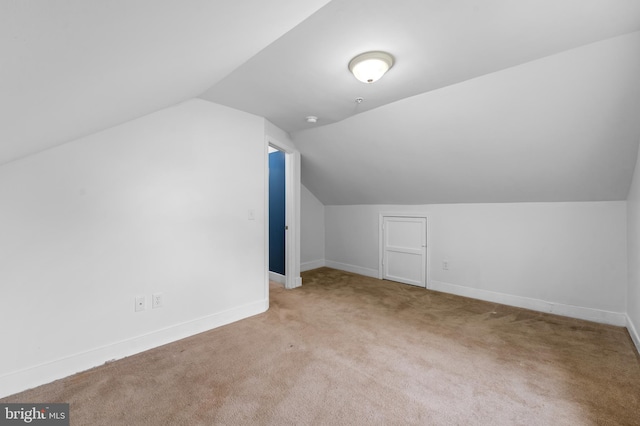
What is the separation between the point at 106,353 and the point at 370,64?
2795mm

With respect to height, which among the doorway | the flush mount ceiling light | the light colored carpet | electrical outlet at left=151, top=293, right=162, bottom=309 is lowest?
the light colored carpet

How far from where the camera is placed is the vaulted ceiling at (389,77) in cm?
87

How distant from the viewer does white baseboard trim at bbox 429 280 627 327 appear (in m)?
2.66

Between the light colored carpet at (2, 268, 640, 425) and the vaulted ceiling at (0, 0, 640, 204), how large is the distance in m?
1.48

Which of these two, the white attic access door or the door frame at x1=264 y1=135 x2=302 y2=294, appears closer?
the door frame at x1=264 y1=135 x2=302 y2=294

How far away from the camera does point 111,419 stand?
1484 millimetres

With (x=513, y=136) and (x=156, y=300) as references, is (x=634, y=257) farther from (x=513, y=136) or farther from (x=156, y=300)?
(x=156, y=300)

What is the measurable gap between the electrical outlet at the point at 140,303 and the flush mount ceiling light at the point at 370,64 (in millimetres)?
2391

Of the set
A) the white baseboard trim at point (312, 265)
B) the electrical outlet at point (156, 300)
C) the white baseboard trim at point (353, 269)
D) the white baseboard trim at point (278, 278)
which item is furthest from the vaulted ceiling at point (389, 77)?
the white baseboard trim at point (312, 265)

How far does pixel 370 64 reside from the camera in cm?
181

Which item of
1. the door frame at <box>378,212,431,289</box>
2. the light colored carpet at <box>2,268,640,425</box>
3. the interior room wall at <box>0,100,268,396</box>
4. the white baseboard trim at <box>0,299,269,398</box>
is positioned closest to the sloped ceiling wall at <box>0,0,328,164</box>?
the interior room wall at <box>0,100,268,396</box>

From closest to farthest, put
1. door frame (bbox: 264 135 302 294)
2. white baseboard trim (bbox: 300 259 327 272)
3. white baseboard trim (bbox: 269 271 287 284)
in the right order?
door frame (bbox: 264 135 302 294) < white baseboard trim (bbox: 269 271 287 284) < white baseboard trim (bbox: 300 259 327 272)

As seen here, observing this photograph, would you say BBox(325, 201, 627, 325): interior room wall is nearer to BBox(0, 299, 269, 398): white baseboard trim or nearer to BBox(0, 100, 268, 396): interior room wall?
BBox(0, 100, 268, 396): interior room wall

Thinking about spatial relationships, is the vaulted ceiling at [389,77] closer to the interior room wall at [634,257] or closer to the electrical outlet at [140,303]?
the interior room wall at [634,257]
